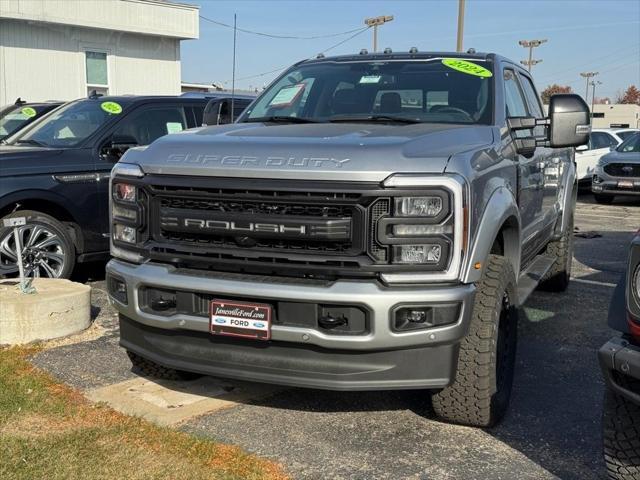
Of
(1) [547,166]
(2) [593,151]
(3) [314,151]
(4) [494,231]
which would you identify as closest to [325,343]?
(3) [314,151]

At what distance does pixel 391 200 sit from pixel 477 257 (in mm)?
520

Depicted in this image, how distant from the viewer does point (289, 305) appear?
3246 millimetres

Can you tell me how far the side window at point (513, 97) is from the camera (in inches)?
189

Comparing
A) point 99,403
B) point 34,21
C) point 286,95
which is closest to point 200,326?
point 99,403

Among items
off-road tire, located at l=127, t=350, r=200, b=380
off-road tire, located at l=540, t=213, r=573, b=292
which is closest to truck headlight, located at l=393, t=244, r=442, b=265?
off-road tire, located at l=127, t=350, r=200, b=380

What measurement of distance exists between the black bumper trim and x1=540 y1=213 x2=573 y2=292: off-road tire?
3661 millimetres

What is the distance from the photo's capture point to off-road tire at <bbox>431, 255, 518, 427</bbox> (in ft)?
11.3

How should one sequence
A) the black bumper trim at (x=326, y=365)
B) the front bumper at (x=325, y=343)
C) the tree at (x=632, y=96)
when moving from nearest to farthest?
the front bumper at (x=325, y=343) < the black bumper trim at (x=326, y=365) < the tree at (x=632, y=96)

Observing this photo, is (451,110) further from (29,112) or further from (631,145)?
(631,145)

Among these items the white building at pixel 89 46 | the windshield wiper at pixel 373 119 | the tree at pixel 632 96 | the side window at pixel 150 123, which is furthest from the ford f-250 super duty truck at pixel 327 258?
the tree at pixel 632 96

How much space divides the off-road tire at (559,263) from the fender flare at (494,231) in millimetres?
2439

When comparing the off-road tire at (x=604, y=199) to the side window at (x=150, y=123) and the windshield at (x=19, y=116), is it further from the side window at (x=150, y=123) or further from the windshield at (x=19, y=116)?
the windshield at (x=19, y=116)

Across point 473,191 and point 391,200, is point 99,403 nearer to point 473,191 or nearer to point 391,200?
point 391,200

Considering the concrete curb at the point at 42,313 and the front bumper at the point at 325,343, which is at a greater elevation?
the front bumper at the point at 325,343
